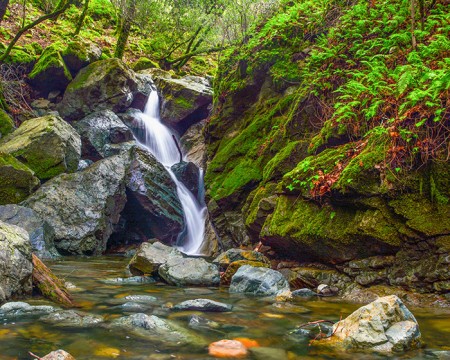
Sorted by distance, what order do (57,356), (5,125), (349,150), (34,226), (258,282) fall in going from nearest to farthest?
(57,356), (258,282), (349,150), (34,226), (5,125)

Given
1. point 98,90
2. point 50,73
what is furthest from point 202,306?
point 50,73

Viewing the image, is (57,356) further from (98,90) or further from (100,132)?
(98,90)

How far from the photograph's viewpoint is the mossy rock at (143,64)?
68.9 feet

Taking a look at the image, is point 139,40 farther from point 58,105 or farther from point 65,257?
point 65,257

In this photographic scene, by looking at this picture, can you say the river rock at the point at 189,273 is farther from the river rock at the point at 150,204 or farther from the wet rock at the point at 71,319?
the river rock at the point at 150,204

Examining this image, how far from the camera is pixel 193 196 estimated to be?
44.6ft

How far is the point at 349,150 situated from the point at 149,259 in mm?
4036

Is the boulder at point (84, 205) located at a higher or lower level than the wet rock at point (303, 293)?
higher

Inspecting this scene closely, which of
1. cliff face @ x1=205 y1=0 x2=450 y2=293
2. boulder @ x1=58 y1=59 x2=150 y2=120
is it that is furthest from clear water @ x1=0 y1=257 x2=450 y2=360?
boulder @ x1=58 y1=59 x2=150 y2=120

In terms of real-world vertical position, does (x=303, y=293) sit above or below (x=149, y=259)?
below

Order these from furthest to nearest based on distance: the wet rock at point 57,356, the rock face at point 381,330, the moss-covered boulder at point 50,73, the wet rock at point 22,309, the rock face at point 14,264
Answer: the moss-covered boulder at point 50,73 < the rock face at point 14,264 < the wet rock at point 22,309 < the rock face at point 381,330 < the wet rock at point 57,356

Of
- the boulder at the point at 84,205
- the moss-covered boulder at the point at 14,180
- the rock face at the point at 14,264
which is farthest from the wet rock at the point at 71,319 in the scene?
the moss-covered boulder at the point at 14,180

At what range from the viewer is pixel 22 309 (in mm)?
4297

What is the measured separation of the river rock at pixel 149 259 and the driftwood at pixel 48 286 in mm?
2024
